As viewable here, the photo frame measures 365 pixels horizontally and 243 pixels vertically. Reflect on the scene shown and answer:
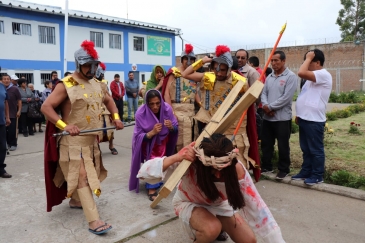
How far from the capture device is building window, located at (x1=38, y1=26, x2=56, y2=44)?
706 inches

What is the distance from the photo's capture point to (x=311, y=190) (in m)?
4.17

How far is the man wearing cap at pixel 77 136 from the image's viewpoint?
10.4 ft

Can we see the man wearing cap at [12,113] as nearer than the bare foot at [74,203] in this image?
No

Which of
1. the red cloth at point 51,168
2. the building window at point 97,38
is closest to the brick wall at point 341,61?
the building window at point 97,38

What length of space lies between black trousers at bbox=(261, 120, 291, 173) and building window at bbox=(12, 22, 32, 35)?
53.9 ft

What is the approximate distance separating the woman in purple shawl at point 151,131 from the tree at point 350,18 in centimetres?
3303

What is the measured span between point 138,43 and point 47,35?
6.27 metres

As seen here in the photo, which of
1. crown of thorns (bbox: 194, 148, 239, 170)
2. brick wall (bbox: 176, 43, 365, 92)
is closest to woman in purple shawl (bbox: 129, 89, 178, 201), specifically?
crown of thorns (bbox: 194, 148, 239, 170)

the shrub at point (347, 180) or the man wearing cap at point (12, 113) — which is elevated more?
the man wearing cap at point (12, 113)

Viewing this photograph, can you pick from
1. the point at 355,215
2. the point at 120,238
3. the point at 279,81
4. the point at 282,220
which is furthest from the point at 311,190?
the point at 120,238

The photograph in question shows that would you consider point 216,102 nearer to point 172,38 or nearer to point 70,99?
point 70,99

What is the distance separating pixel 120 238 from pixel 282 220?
64.9 inches

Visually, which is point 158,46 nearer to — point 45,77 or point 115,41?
point 115,41

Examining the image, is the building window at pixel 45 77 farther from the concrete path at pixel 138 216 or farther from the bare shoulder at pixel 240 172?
the bare shoulder at pixel 240 172
